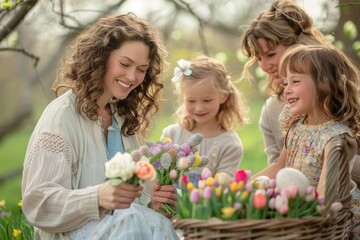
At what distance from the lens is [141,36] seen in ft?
10.3

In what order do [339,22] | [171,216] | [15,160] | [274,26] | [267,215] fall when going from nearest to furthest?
[267,215]
[171,216]
[274,26]
[339,22]
[15,160]

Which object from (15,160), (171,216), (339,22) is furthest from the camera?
(15,160)

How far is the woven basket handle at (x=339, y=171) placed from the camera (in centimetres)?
225

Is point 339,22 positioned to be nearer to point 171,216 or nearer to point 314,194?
point 171,216

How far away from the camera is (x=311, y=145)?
2795 mm

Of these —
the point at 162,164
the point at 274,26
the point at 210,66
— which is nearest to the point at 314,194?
the point at 162,164

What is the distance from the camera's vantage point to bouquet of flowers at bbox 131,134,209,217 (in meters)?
2.75

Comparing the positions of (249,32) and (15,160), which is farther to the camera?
(15,160)

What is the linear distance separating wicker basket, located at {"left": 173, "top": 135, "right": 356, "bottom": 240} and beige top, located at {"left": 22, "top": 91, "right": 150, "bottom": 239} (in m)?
0.66

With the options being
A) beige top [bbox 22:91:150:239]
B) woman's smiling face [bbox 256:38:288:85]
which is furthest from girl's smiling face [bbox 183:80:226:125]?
beige top [bbox 22:91:150:239]

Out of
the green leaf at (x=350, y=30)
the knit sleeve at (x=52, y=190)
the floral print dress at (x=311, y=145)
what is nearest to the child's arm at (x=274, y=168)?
the floral print dress at (x=311, y=145)

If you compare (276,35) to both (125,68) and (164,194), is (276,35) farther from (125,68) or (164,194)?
(164,194)

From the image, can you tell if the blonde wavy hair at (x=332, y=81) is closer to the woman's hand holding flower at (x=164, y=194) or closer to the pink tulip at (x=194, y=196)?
the woman's hand holding flower at (x=164, y=194)

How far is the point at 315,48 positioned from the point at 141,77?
78cm
